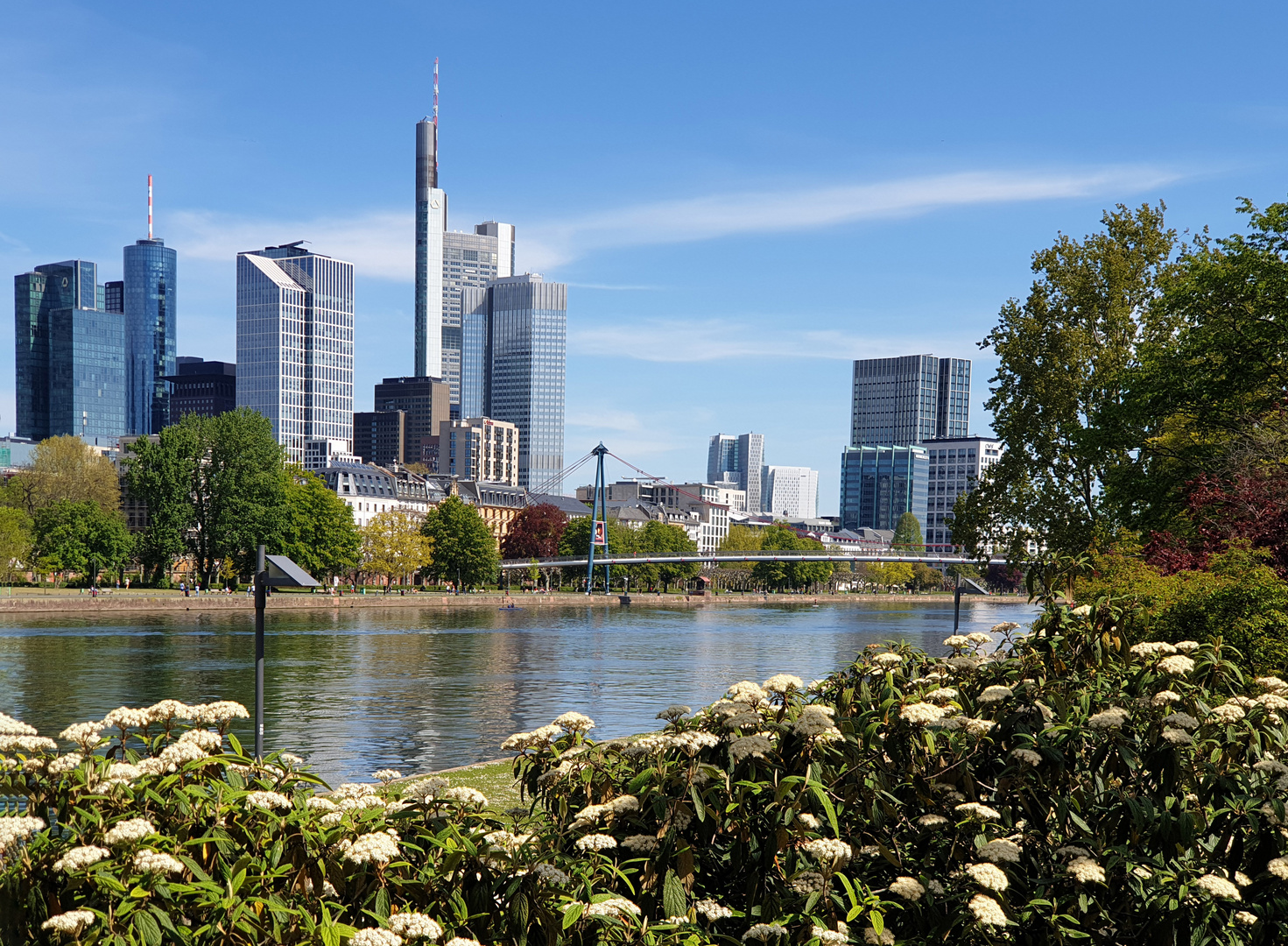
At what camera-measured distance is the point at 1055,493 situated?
40.2m

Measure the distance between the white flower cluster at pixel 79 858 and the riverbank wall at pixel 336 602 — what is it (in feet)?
258

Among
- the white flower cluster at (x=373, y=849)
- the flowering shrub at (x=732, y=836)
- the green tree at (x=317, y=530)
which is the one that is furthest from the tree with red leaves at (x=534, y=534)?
the white flower cluster at (x=373, y=849)

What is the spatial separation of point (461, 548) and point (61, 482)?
130 ft

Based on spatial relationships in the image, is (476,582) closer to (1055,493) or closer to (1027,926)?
(1055,493)

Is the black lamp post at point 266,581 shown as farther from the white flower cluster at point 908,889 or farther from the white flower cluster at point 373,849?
the white flower cluster at point 908,889

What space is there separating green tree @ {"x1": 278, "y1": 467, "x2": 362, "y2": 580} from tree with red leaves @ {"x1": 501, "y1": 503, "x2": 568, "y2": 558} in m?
53.6

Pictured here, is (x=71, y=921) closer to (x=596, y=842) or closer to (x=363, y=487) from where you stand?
(x=596, y=842)

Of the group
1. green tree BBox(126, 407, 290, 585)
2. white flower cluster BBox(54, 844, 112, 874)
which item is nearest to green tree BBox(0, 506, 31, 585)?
green tree BBox(126, 407, 290, 585)

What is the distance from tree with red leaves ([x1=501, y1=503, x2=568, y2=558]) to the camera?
162125 millimetres

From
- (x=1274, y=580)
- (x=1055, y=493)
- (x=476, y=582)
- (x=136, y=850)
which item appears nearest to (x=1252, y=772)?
(x=136, y=850)

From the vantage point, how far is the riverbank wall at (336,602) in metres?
78.6

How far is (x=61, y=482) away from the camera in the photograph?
106562 millimetres

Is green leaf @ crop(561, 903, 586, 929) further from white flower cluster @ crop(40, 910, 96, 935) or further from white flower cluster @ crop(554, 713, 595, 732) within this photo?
white flower cluster @ crop(554, 713, 595, 732)

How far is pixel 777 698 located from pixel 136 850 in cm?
471
